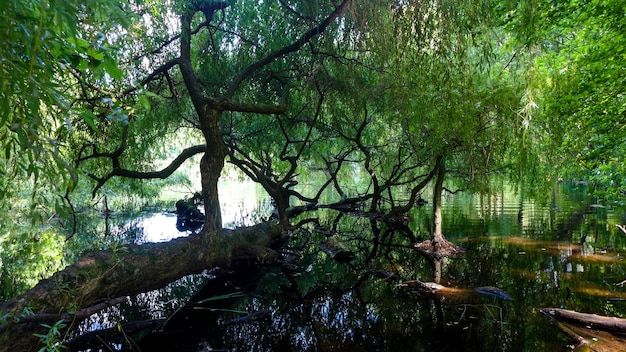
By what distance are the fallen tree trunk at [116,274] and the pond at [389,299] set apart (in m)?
0.37

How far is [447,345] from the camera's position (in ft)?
13.1

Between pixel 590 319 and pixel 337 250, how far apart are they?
15.6 feet

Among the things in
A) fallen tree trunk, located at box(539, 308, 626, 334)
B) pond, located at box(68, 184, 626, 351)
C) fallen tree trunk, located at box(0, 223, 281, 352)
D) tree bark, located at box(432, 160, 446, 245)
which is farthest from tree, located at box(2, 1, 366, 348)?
fallen tree trunk, located at box(539, 308, 626, 334)

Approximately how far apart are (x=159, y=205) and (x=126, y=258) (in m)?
15.2

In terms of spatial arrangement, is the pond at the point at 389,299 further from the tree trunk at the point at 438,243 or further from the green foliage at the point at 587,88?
the green foliage at the point at 587,88

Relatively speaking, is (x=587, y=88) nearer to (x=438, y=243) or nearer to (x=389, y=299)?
(x=438, y=243)

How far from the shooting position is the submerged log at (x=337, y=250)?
8000 millimetres

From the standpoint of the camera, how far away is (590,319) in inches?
167

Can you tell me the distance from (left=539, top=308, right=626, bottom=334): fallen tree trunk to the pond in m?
0.25

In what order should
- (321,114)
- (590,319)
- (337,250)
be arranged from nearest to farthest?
(590,319)
(337,250)
(321,114)

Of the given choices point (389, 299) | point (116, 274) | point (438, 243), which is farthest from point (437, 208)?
point (116, 274)

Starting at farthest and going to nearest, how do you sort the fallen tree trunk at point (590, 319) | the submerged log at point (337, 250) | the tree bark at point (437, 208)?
the tree bark at point (437, 208), the submerged log at point (337, 250), the fallen tree trunk at point (590, 319)

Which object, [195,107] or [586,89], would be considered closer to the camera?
[586,89]

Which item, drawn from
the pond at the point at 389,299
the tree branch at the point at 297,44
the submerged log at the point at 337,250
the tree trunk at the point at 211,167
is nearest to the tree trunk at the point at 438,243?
the pond at the point at 389,299
